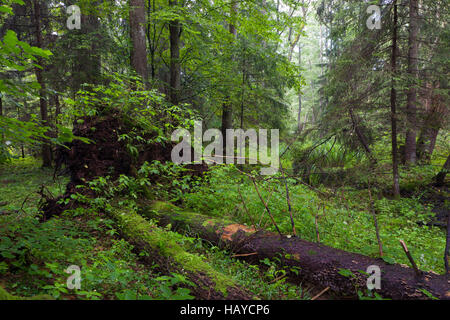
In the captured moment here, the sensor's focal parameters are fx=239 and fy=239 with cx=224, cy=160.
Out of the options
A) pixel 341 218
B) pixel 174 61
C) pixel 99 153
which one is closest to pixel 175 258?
pixel 99 153

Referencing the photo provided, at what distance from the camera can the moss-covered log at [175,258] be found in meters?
2.49

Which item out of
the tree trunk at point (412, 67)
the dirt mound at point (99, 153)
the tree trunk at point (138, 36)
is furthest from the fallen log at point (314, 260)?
the tree trunk at point (412, 67)

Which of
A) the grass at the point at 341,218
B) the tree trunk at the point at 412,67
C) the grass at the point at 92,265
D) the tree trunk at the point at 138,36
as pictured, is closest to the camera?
the grass at the point at 92,265

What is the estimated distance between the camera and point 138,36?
6.99 meters

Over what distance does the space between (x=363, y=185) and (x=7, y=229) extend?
363 inches

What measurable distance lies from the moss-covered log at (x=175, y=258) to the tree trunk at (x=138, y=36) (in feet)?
15.1

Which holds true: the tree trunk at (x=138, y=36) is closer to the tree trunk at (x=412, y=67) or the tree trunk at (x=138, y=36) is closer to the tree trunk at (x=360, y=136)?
the tree trunk at (x=360, y=136)

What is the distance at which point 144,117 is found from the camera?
5730 mm

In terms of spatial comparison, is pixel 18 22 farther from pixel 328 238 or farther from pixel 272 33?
pixel 328 238

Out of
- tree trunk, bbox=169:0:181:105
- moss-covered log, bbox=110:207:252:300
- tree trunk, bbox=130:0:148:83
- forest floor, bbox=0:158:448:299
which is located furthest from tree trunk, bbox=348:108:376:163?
tree trunk, bbox=130:0:148:83

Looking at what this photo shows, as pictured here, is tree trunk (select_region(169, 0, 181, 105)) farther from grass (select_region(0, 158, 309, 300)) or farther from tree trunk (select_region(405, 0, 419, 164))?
tree trunk (select_region(405, 0, 419, 164))

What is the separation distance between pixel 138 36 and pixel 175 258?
21.6ft
